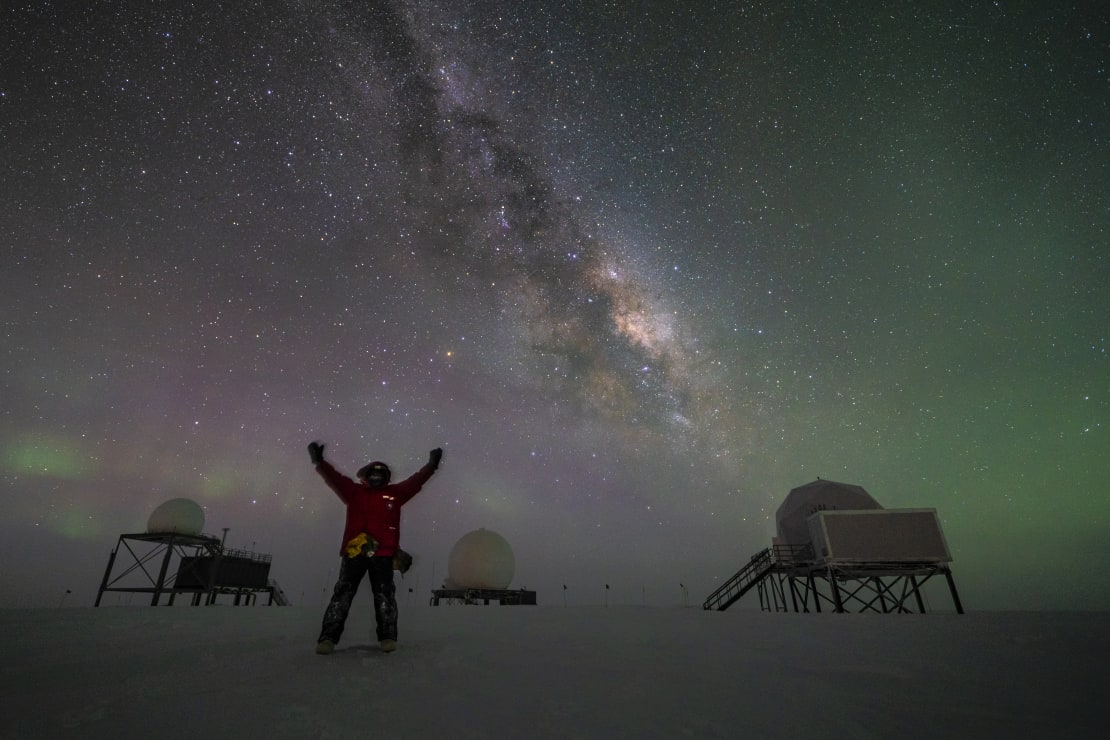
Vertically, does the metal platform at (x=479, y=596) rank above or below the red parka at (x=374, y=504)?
below

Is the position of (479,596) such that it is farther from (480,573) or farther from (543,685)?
(543,685)

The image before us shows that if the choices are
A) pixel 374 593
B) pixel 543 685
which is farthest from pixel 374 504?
pixel 543 685

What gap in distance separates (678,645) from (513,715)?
294 cm

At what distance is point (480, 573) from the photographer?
3300cm

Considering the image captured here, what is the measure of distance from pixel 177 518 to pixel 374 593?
35.6m

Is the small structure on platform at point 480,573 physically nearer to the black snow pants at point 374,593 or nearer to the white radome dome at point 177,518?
the white radome dome at point 177,518

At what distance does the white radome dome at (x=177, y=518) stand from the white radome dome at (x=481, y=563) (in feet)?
55.5

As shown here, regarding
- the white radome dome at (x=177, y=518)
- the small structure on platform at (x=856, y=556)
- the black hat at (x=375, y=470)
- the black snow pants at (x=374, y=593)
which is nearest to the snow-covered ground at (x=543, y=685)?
the black snow pants at (x=374, y=593)

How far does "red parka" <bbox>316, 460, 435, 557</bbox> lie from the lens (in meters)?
5.12

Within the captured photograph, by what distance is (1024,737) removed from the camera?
2385mm

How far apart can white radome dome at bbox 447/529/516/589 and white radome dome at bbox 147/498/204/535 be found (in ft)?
55.5

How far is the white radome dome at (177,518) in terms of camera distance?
3117cm

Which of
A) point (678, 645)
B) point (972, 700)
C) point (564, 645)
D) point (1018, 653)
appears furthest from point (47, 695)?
point (1018, 653)

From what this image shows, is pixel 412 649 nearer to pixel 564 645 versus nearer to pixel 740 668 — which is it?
pixel 564 645
